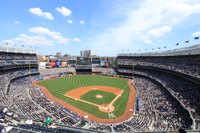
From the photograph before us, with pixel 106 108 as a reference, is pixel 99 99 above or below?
above

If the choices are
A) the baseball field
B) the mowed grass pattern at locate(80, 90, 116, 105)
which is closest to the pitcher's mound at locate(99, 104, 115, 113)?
the baseball field

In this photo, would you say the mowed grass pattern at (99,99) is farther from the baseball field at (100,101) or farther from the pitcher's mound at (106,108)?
the pitcher's mound at (106,108)

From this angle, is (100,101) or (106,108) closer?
(106,108)

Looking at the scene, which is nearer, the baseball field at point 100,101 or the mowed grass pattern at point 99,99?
the baseball field at point 100,101

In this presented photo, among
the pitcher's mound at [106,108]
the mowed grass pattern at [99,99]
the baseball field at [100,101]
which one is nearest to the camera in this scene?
the baseball field at [100,101]

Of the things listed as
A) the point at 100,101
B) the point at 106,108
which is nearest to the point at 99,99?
the point at 100,101

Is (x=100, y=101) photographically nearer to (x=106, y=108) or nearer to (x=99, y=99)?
(x=99, y=99)

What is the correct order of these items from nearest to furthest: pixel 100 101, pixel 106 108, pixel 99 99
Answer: pixel 106 108, pixel 100 101, pixel 99 99

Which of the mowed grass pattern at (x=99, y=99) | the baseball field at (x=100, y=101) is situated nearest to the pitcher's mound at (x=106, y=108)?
the baseball field at (x=100, y=101)

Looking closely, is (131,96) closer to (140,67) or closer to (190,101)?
(190,101)

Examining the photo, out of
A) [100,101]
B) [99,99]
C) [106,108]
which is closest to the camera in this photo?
[106,108]

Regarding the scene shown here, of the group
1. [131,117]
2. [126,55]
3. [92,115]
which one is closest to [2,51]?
[92,115]

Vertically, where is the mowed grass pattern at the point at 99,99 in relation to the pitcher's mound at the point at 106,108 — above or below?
above
